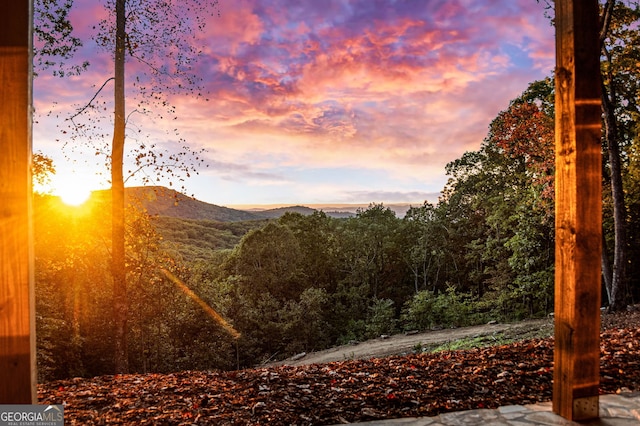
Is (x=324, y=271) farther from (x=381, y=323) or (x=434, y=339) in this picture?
(x=434, y=339)

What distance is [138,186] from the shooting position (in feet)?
23.3

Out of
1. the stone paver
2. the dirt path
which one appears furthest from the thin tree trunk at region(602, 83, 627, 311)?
the stone paver

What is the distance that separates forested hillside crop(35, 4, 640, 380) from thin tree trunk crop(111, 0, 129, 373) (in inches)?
34.3

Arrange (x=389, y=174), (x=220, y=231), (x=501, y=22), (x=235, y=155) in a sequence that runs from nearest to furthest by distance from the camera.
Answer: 1. (x=501, y=22)
2. (x=235, y=155)
3. (x=389, y=174)
4. (x=220, y=231)

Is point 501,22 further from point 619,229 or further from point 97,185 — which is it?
point 97,185

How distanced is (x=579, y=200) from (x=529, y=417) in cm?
131

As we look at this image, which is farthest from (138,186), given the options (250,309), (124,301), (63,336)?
(250,309)

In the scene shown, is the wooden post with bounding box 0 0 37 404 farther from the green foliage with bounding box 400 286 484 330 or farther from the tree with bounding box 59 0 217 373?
the green foliage with bounding box 400 286 484 330

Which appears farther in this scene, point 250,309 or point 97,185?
point 250,309

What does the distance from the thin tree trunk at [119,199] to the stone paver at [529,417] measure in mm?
5499

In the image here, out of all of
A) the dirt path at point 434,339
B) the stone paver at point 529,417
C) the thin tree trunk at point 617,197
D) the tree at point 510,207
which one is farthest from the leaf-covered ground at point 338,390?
the tree at point 510,207

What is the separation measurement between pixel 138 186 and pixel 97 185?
2.09 feet

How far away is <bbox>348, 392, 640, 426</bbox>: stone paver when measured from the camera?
7.48ft

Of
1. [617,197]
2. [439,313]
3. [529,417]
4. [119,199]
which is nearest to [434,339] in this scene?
[439,313]
